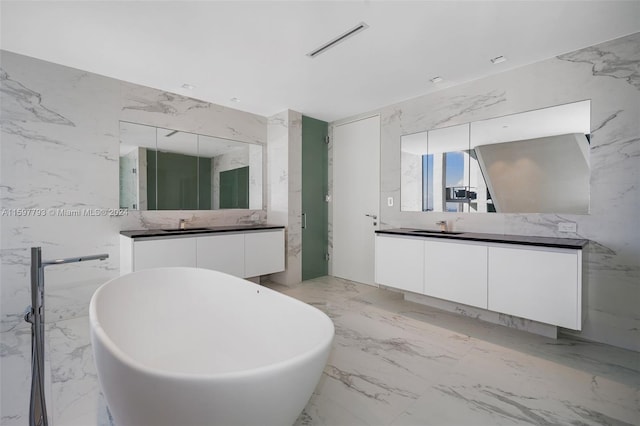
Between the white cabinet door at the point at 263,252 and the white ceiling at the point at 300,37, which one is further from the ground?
the white ceiling at the point at 300,37

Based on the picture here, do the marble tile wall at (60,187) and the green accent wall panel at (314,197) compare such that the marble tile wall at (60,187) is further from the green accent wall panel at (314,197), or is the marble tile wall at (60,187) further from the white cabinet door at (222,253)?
the green accent wall panel at (314,197)

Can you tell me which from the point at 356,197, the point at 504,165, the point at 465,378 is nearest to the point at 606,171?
the point at 504,165

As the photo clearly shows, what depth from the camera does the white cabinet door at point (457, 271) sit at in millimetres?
2557

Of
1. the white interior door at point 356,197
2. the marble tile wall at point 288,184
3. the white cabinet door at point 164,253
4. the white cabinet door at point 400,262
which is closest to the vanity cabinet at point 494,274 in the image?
the white cabinet door at point 400,262

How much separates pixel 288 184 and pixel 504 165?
2501 millimetres

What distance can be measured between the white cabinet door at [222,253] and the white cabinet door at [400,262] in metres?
1.61

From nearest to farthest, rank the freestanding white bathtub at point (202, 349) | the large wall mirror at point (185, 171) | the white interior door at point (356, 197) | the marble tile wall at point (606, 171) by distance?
the freestanding white bathtub at point (202, 349) → the marble tile wall at point (606, 171) → the large wall mirror at point (185, 171) → the white interior door at point (356, 197)

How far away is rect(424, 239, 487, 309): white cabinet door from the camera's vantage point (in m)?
2.56

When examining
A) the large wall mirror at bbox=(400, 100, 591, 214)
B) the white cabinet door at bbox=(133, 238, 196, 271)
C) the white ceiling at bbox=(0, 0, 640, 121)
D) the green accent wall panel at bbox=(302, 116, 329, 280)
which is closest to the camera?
the white ceiling at bbox=(0, 0, 640, 121)

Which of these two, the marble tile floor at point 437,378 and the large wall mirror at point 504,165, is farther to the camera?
the large wall mirror at point 504,165

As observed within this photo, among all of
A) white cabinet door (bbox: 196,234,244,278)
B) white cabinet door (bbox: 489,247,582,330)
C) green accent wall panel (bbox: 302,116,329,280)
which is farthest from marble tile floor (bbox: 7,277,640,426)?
green accent wall panel (bbox: 302,116,329,280)

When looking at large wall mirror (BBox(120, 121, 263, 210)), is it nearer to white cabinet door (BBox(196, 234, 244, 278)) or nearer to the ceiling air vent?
white cabinet door (BBox(196, 234, 244, 278))

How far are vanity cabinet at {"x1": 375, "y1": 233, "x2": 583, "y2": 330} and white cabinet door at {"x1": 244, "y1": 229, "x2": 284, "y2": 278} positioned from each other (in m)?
1.43

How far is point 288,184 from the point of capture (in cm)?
408
